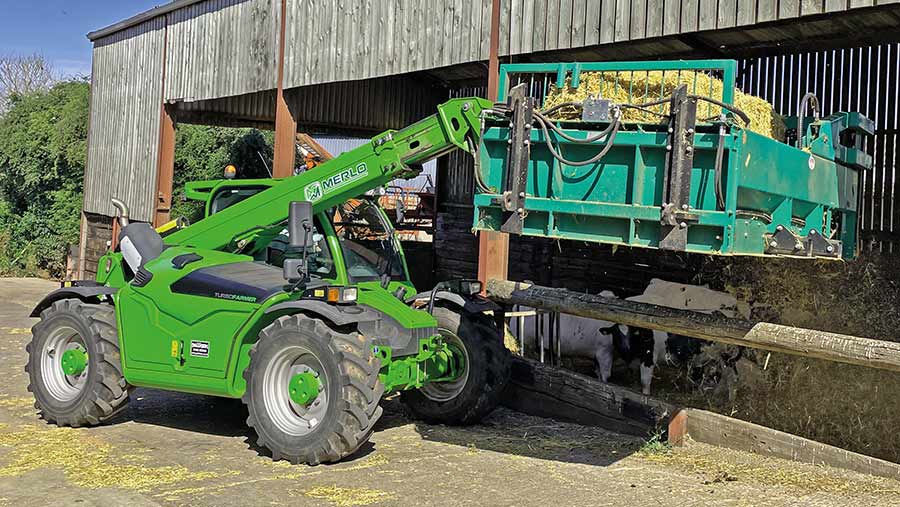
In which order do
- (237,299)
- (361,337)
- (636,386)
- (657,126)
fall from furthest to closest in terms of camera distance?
(636,386), (237,299), (361,337), (657,126)

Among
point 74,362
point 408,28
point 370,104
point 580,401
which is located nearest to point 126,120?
point 370,104

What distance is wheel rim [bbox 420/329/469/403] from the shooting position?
855cm

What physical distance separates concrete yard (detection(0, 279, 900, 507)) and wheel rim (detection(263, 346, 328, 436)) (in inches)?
13.0

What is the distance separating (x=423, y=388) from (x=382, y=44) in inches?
266

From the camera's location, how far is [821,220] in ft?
24.6

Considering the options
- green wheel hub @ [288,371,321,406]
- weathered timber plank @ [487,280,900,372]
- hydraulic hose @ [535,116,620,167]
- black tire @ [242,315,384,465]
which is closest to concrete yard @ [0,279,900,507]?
black tire @ [242,315,384,465]

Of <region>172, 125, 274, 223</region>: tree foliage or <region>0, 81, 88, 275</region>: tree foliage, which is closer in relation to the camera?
<region>0, 81, 88, 275</region>: tree foliage

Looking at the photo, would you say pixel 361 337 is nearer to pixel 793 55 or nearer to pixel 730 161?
pixel 730 161

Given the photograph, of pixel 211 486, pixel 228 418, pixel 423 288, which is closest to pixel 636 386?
pixel 228 418

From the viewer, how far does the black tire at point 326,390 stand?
688cm

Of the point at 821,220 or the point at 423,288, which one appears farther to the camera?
the point at 423,288

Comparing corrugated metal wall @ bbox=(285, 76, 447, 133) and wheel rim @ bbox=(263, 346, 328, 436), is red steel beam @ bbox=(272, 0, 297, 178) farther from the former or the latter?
wheel rim @ bbox=(263, 346, 328, 436)

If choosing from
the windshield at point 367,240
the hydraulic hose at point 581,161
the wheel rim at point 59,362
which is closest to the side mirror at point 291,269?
the windshield at point 367,240

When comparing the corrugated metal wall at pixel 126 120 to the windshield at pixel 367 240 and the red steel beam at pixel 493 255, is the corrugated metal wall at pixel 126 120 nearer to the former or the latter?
the red steel beam at pixel 493 255
